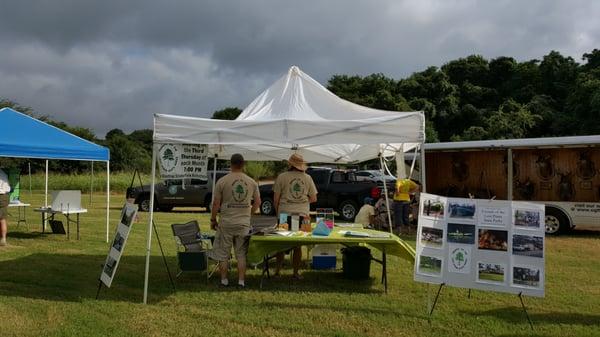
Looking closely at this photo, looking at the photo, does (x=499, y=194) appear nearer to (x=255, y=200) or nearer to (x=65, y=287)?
(x=255, y=200)

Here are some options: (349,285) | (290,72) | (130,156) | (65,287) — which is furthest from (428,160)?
(130,156)

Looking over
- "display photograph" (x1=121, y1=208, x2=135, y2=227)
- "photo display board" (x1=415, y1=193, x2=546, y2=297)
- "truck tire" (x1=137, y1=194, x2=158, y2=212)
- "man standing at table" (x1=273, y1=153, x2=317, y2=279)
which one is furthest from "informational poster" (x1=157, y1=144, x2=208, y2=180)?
"truck tire" (x1=137, y1=194, x2=158, y2=212)

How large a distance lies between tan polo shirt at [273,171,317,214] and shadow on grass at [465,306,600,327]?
2.45 m

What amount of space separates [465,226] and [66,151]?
742 centimetres

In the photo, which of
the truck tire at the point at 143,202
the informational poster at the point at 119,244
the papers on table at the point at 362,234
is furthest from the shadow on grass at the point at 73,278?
the truck tire at the point at 143,202

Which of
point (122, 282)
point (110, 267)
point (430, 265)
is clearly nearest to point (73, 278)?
point (122, 282)

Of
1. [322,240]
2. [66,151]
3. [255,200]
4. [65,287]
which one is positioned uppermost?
[66,151]

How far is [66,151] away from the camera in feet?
31.8

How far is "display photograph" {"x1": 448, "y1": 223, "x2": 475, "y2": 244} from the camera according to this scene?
5.26 m

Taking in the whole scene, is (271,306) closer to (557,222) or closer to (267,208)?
(557,222)

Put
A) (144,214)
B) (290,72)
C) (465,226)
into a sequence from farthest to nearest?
(144,214) < (290,72) < (465,226)

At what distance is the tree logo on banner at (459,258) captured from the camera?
5.25 m

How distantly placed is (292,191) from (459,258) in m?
2.40

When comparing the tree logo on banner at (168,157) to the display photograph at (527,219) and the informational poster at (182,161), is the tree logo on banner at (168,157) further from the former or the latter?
the display photograph at (527,219)
